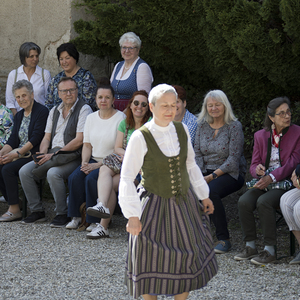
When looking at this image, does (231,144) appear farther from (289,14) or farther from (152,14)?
(152,14)

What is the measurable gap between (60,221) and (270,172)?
2.52m

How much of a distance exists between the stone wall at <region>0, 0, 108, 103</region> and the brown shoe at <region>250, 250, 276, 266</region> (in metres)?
4.60

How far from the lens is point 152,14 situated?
5.89m

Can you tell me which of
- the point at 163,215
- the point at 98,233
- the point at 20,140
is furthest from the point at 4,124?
the point at 163,215

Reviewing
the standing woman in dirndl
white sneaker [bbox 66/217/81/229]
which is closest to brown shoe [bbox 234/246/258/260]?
the standing woman in dirndl

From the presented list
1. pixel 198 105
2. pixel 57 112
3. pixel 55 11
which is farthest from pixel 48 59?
pixel 198 105

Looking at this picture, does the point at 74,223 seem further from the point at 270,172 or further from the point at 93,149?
the point at 270,172

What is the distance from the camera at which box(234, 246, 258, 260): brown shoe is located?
407 centimetres

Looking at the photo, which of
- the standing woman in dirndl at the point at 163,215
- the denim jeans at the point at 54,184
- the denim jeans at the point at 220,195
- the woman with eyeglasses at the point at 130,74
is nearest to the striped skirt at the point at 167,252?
the standing woman in dirndl at the point at 163,215

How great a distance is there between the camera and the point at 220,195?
14.8 feet

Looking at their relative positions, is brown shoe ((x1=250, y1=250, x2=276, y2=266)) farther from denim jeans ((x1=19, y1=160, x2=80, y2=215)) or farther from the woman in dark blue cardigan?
the woman in dark blue cardigan

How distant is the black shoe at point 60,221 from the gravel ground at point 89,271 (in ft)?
0.41

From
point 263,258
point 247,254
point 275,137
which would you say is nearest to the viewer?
point 263,258

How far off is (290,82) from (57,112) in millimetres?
2896
